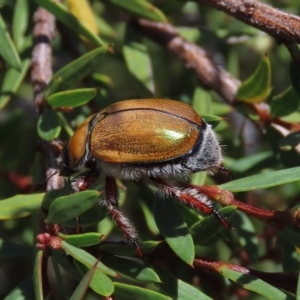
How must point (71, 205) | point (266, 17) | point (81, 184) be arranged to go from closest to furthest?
1. point (71, 205)
2. point (266, 17)
3. point (81, 184)

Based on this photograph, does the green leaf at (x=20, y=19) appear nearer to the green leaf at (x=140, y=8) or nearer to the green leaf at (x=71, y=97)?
the green leaf at (x=140, y=8)

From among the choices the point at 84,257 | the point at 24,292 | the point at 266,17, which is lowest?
the point at 24,292

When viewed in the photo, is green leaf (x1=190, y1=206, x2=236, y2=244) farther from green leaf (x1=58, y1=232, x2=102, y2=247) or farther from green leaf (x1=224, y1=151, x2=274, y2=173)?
green leaf (x1=224, y1=151, x2=274, y2=173)

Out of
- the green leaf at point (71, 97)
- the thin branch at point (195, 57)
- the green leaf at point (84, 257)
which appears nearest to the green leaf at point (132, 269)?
the green leaf at point (84, 257)

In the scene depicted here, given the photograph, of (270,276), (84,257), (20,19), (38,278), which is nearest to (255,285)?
(270,276)

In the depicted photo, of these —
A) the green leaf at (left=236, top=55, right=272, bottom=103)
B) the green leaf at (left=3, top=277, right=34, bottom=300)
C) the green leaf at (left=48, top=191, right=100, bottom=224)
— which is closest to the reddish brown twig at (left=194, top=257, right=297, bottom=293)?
the green leaf at (left=48, top=191, right=100, bottom=224)

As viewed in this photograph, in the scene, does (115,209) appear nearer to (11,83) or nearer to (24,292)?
(24,292)

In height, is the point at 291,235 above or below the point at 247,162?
above

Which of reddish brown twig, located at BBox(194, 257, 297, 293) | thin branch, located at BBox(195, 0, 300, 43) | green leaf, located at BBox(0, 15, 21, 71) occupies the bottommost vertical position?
reddish brown twig, located at BBox(194, 257, 297, 293)
